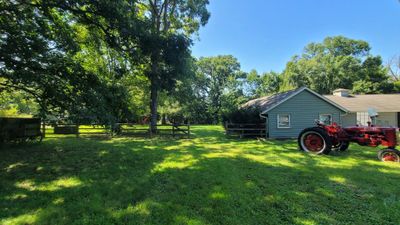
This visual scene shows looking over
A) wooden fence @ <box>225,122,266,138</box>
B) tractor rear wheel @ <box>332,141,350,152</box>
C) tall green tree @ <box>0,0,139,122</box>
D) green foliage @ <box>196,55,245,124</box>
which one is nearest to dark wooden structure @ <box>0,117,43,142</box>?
tall green tree @ <box>0,0,139,122</box>

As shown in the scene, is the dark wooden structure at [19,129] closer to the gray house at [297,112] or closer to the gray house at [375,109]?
the gray house at [297,112]

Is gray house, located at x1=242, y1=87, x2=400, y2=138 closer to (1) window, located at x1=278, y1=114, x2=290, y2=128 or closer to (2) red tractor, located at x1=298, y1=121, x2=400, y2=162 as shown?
(1) window, located at x1=278, y1=114, x2=290, y2=128

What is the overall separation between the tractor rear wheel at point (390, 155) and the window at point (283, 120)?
8.53 m

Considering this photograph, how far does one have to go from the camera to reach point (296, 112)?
55.8 feet

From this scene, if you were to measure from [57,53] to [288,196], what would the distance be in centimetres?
1020

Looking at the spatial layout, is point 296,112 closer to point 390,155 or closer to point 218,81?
point 390,155

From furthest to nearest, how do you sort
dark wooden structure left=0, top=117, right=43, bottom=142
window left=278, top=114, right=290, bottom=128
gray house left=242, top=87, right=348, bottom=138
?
1. window left=278, top=114, right=290, bottom=128
2. gray house left=242, top=87, right=348, bottom=138
3. dark wooden structure left=0, top=117, right=43, bottom=142

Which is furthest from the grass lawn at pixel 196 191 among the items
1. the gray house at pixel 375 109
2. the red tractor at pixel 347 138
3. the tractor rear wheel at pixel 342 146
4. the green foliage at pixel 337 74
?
the green foliage at pixel 337 74

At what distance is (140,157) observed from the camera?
8.47 meters

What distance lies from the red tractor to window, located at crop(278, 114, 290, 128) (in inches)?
255

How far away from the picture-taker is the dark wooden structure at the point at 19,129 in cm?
1053

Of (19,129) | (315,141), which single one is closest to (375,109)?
(315,141)

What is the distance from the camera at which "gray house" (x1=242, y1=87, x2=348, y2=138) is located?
16.6 m

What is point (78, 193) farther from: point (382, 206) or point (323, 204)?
point (382, 206)
